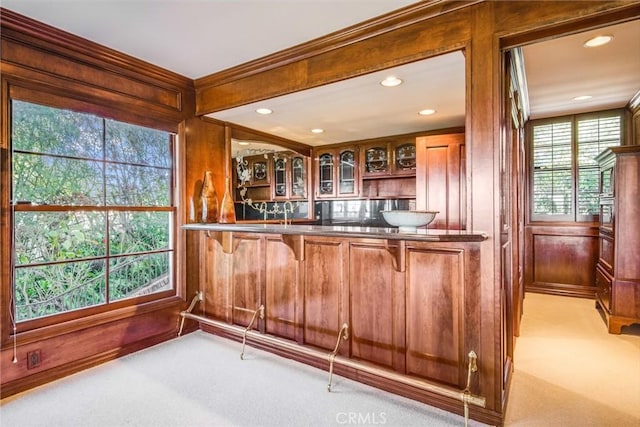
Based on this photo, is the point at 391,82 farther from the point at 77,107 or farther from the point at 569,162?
the point at 569,162

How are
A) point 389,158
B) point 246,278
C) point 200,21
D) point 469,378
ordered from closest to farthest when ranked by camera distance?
point 469,378, point 200,21, point 246,278, point 389,158

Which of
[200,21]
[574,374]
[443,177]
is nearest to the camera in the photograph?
[200,21]

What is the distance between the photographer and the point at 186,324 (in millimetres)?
3232

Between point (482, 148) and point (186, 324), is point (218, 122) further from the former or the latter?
point (482, 148)

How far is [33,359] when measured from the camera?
87.7 inches

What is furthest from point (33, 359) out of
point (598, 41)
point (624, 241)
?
point (624, 241)

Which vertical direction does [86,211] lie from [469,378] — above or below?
above

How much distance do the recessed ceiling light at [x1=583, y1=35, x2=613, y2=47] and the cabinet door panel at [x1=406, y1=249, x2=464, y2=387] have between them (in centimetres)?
210

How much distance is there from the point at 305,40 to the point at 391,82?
2.43 ft

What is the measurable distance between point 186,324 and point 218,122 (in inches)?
82.2

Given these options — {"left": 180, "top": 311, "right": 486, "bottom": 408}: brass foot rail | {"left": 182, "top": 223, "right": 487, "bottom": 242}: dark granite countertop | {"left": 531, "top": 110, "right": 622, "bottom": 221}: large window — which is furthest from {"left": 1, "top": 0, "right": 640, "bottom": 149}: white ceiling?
{"left": 180, "top": 311, "right": 486, "bottom": 408}: brass foot rail

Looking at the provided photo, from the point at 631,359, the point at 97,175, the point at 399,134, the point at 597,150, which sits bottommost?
the point at 631,359

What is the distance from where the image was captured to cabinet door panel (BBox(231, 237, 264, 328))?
2906 mm

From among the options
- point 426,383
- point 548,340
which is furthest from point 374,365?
point 548,340
